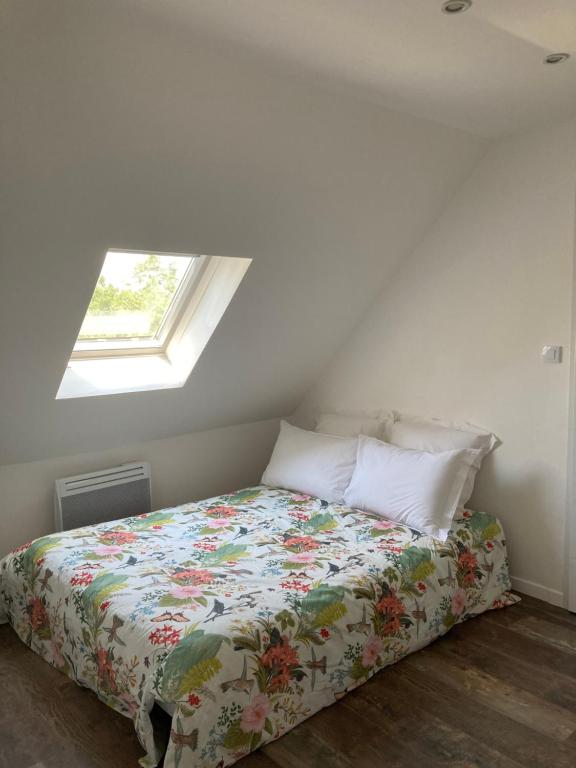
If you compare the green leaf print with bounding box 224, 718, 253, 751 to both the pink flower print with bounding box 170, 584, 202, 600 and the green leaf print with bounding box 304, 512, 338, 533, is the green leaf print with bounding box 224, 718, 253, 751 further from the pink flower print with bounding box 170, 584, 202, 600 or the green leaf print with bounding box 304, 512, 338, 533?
the green leaf print with bounding box 304, 512, 338, 533

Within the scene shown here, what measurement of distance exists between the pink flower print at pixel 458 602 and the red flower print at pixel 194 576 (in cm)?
105

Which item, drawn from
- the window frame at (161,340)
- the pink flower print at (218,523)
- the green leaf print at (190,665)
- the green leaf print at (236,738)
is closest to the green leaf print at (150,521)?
the pink flower print at (218,523)

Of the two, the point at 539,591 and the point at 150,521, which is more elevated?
the point at 150,521

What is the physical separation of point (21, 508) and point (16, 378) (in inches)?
31.1

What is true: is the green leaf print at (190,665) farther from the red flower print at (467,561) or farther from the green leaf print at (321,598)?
the red flower print at (467,561)

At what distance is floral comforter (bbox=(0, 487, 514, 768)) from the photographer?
78.0 inches

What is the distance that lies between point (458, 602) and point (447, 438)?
806 millimetres

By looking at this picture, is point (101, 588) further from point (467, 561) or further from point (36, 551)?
point (467, 561)

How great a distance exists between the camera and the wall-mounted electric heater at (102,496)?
3.21 metres

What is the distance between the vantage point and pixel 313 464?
3451mm

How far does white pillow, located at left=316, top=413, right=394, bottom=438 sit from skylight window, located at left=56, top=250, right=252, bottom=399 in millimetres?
920

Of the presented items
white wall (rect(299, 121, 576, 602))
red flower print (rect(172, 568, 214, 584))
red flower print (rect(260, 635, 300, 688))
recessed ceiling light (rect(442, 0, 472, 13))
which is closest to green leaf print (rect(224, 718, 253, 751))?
red flower print (rect(260, 635, 300, 688))

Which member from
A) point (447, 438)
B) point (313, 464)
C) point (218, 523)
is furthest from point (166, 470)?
point (447, 438)

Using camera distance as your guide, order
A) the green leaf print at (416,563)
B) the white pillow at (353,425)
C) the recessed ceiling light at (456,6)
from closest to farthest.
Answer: the recessed ceiling light at (456,6), the green leaf print at (416,563), the white pillow at (353,425)
